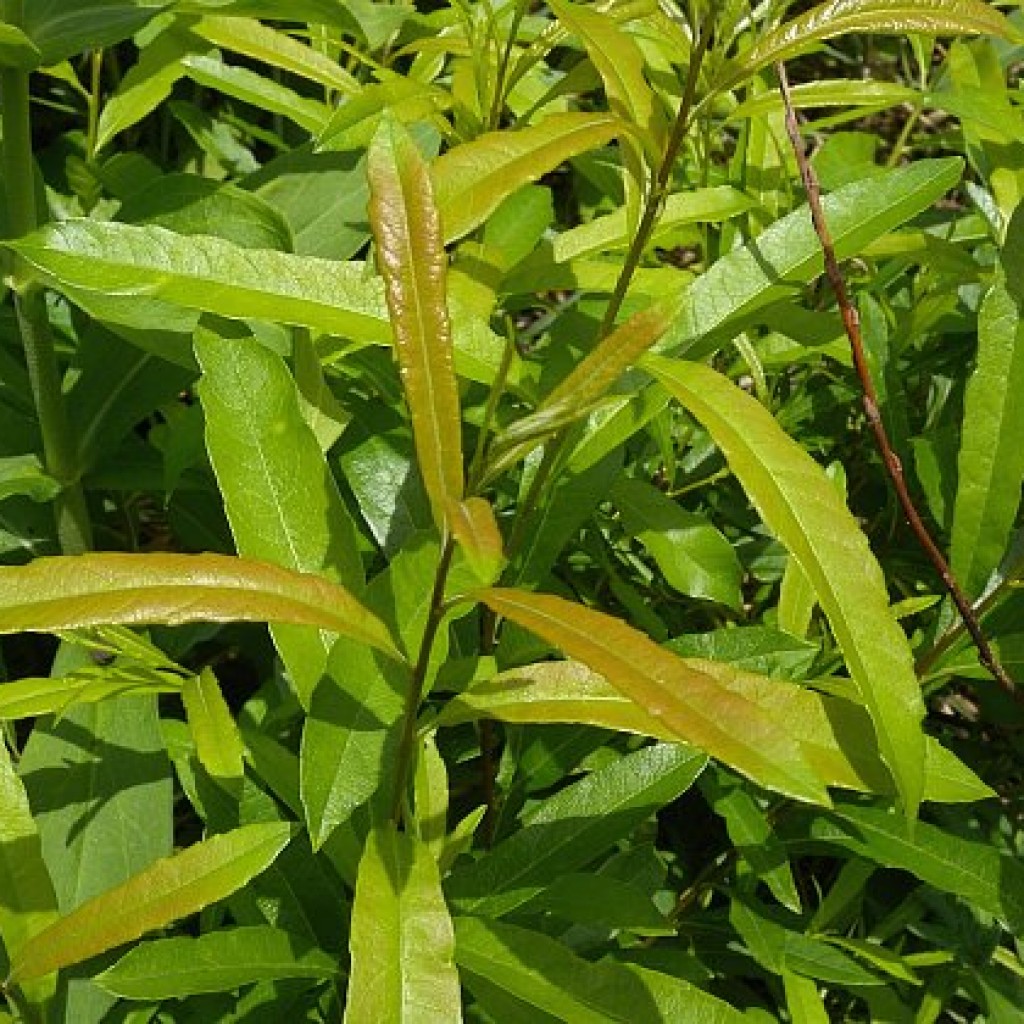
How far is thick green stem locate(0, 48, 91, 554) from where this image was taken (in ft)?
4.49

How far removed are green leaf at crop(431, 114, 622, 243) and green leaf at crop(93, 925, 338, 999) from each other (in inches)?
20.3

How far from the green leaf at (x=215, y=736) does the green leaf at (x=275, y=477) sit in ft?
0.25

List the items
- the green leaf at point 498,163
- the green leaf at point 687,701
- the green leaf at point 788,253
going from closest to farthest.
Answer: the green leaf at point 687,701 < the green leaf at point 498,163 < the green leaf at point 788,253

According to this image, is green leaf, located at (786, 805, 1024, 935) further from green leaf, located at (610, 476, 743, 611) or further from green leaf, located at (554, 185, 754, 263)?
green leaf, located at (554, 185, 754, 263)

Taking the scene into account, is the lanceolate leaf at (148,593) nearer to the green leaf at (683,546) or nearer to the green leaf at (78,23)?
the green leaf at (683,546)

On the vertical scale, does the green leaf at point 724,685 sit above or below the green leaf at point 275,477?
below

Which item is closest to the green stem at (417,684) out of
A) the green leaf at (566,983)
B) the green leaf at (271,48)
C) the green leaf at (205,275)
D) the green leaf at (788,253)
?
the green leaf at (566,983)

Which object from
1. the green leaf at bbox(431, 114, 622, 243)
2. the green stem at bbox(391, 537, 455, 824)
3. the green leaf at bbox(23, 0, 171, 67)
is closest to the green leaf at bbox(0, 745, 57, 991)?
the green stem at bbox(391, 537, 455, 824)

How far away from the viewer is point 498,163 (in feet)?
3.19

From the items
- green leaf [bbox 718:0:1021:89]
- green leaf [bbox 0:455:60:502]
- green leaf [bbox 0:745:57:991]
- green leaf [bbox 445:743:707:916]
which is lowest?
green leaf [bbox 445:743:707:916]

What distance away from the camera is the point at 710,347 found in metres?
1.20

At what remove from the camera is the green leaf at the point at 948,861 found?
49.2 inches

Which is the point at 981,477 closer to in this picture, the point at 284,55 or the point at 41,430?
the point at 284,55

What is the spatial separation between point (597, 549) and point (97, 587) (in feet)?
2.46
